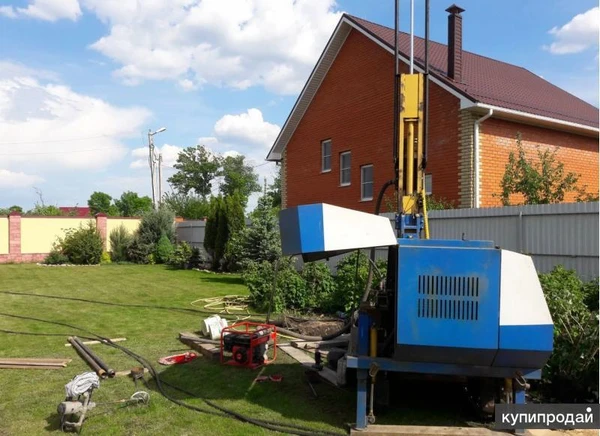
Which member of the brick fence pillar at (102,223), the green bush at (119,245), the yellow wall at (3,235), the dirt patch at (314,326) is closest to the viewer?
the dirt patch at (314,326)

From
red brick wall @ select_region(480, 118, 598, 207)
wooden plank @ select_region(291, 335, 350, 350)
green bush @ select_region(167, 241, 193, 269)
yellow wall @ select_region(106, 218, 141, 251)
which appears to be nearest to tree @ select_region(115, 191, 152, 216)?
yellow wall @ select_region(106, 218, 141, 251)

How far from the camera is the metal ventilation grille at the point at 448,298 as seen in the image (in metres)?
4.27

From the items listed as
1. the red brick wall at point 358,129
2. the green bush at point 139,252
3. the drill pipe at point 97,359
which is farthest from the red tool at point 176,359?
the green bush at point 139,252

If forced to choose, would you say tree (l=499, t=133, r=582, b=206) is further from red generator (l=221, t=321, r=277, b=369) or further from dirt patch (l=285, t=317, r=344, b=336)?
red generator (l=221, t=321, r=277, b=369)

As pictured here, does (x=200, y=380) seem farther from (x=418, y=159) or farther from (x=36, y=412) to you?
(x=418, y=159)

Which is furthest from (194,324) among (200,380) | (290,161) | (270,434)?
(290,161)

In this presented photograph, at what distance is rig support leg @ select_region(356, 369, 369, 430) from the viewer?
15.0 ft

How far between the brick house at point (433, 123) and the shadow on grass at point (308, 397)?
28.1ft

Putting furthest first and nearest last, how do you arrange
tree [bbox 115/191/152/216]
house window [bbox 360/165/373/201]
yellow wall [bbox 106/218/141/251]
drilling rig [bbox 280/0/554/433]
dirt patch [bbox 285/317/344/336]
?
1. tree [bbox 115/191/152/216]
2. yellow wall [bbox 106/218/141/251]
3. house window [bbox 360/165/373/201]
4. dirt patch [bbox 285/317/344/336]
5. drilling rig [bbox 280/0/554/433]

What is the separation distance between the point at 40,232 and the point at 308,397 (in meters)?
24.0

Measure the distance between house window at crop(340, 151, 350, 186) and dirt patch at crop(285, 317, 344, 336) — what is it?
369 inches

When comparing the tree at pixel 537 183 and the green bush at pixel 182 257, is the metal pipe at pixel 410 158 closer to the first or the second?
the tree at pixel 537 183

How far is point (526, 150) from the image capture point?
14484 millimetres

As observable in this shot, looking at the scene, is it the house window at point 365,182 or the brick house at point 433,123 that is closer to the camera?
the brick house at point 433,123
